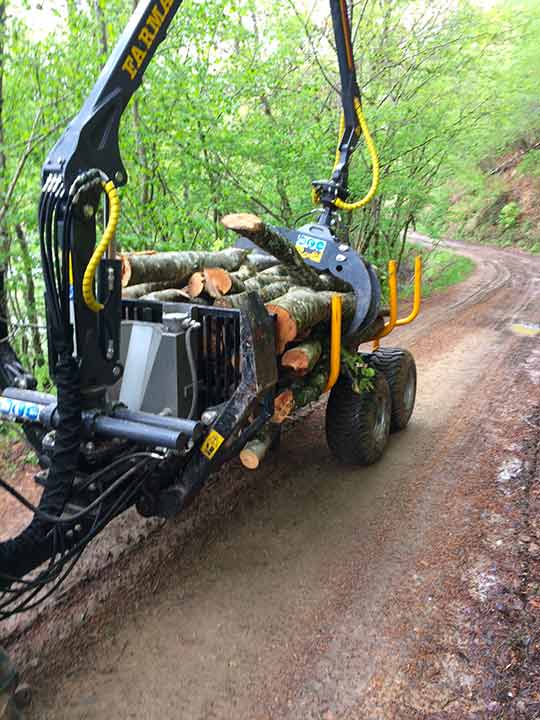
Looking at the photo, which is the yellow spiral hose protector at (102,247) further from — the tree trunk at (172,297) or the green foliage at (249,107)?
the green foliage at (249,107)

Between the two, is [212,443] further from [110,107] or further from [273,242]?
[110,107]

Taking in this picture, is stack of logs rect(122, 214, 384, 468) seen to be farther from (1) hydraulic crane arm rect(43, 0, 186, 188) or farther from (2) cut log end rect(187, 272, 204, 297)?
(1) hydraulic crane arm rect(43, 0, 186, 188)

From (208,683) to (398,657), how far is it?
1.03 metres

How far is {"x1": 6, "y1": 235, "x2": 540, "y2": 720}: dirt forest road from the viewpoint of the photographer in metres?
2.68

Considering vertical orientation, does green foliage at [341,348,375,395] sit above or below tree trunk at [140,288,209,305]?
below

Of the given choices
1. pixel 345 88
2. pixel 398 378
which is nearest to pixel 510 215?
pixel 345 88

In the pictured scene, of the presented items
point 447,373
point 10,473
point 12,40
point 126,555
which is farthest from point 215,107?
point 126,555

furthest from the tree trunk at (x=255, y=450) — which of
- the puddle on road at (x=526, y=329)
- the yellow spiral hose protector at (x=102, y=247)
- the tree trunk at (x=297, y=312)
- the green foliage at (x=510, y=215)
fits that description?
the green foliage at (x=510, y=215)

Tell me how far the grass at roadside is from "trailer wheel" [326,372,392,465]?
1099 cm

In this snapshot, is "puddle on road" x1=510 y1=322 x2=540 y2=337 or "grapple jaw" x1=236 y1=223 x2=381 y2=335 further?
"puddle on road" x1=510 y1=322 x2=540 y2=337

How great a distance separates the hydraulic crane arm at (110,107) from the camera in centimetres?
252

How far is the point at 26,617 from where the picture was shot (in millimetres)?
3070

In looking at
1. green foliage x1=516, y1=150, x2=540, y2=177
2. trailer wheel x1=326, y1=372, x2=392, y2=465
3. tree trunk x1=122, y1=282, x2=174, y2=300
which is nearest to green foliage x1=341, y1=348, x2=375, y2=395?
trailer wheel x1=326, y1=372, x2=392, y2=465

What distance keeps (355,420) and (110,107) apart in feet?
10.1
